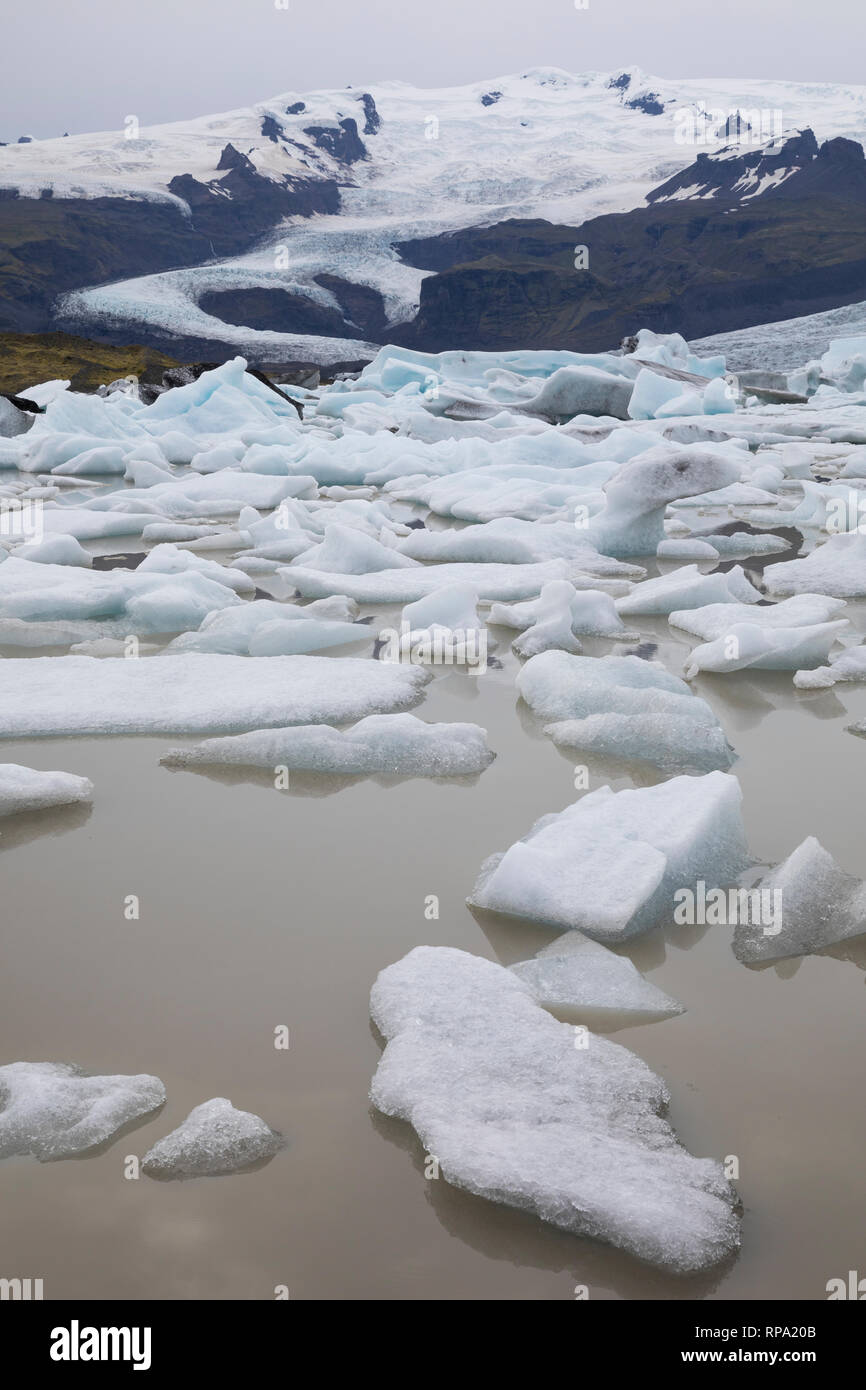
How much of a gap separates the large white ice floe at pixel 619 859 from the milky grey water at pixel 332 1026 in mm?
50

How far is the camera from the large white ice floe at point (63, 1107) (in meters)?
1.26

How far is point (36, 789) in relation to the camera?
2182 millimetres

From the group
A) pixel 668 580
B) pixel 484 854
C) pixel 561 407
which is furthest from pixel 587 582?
pixel 561 407

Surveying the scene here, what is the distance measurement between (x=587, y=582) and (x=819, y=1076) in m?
2.98

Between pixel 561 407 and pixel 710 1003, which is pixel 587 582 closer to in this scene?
pixel 710 1003

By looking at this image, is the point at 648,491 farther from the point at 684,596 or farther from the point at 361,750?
the point at 361,750

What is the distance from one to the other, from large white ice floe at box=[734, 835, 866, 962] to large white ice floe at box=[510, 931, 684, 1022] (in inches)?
7.9

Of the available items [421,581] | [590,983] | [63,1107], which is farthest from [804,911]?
[421,581]

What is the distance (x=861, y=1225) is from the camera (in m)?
1.14

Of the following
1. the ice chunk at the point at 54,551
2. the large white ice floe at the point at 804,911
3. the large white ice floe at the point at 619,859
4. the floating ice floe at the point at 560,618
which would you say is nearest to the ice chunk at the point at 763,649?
the floating ice floe at the point at 560,618

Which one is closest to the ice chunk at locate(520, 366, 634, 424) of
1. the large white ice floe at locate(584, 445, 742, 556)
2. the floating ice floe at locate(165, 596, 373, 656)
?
the large white ice floe at locate(584, 445, 742, 556)

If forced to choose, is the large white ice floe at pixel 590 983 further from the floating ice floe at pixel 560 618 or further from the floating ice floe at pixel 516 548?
the floating ice floe at pixel 516 548

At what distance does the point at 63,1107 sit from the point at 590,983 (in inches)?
27.9

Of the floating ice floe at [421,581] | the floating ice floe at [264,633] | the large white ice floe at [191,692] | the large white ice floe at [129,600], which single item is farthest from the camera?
the floating ice floe at [421,581]
